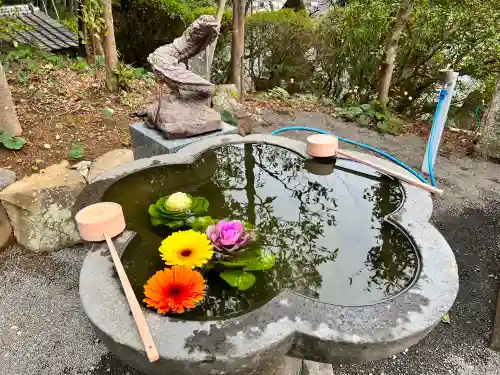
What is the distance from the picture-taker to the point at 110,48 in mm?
4801

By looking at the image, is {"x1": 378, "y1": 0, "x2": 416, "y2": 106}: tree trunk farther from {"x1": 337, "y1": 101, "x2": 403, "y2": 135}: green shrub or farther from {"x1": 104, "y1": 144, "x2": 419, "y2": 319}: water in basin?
{"x1": 104, "y1": 144, "x2": 419, "y2": 319}: water in basin

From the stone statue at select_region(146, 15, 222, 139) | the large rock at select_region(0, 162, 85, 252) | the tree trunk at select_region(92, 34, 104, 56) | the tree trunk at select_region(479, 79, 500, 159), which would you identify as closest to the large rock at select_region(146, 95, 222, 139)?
the stone statue at select_region(146, 15, 222, 139)

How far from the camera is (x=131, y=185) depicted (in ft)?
7.51

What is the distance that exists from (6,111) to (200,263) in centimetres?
306

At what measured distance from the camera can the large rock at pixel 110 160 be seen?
11.4ft

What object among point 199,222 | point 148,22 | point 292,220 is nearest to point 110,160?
point 199,222

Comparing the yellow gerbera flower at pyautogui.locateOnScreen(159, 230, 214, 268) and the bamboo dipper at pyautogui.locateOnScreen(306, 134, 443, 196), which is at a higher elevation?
the bamboo dipper at pyautogui.locateOnScreen(306, 134, 443, 196)

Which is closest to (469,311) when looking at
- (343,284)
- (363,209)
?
(363,209)

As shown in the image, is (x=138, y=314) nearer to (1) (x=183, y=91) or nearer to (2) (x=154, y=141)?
(2) (x=154, y=141)

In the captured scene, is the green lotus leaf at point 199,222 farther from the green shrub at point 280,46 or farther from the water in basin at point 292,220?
the green shrub at point 280,46

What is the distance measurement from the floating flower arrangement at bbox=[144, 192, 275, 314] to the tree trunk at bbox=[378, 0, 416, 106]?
4.70m

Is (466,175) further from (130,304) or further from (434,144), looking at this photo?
(130,304)

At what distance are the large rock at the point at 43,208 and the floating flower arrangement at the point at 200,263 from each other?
1844 millimetres

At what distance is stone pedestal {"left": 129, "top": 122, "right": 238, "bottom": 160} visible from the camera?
9.57ft
